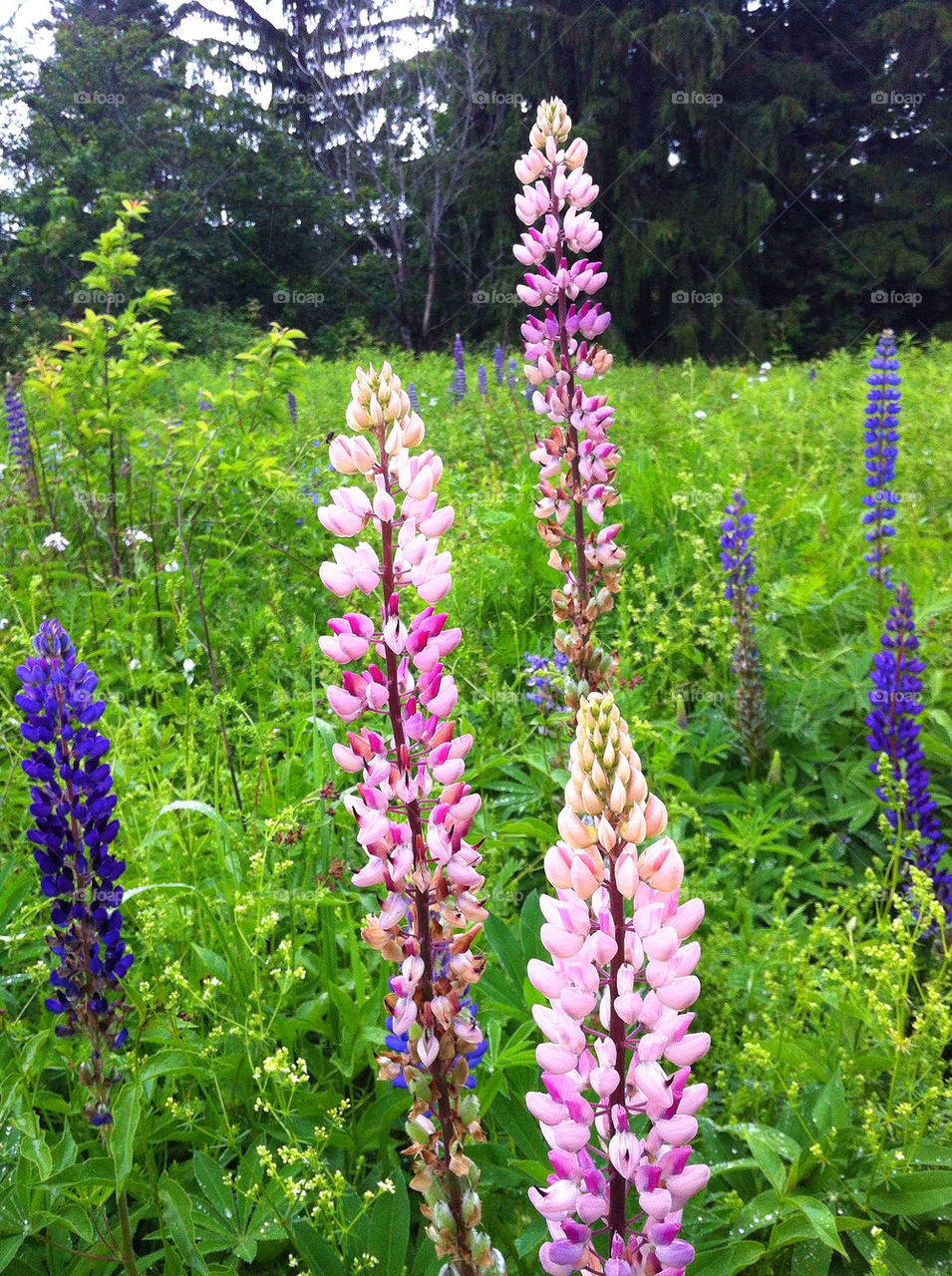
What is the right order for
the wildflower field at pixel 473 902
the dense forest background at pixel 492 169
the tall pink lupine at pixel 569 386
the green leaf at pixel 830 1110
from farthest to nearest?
the dense forest background at pixel 492 169 → the tall pink lupine at pixel 569 386 → the green leaf at pixel 830 1110 → the wildflower field at pixel 473 902

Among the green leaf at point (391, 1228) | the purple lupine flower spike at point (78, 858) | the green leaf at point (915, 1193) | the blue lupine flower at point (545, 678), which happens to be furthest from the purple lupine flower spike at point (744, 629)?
the purple lupine flower spike at point (78, 858)

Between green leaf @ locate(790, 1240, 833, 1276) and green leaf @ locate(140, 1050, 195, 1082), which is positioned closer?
green leaf @ locate(790, 1240, 833, 1276)

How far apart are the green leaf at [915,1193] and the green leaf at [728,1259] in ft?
0.68

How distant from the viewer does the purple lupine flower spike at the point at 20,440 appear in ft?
13.5

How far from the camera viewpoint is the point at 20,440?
14.8ft

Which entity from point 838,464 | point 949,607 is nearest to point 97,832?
point 949,607

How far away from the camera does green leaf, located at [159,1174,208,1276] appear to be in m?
1.15

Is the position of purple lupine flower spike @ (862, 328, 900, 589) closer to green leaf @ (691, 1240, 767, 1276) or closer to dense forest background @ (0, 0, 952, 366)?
green leaf @ (691, 1240, 767, 1276)

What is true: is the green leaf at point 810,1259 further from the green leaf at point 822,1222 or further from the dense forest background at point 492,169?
the dense forest background at point 492,169

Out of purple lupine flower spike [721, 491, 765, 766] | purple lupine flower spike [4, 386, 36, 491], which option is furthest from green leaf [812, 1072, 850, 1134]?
purple lupine flower spike [4, 386, 36, 491]

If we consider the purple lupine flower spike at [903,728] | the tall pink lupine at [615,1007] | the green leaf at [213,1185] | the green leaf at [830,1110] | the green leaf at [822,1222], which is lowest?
the green leaf at [213,1185]

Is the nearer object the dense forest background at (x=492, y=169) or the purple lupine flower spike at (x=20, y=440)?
the purple lupine flower spike at (x=20, y=440)

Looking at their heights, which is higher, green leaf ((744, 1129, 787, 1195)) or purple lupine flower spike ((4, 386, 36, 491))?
purple lupine flower spike ((4, 386, 36, 491))

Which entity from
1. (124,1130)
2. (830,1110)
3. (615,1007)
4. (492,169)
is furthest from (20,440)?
(492,169)
